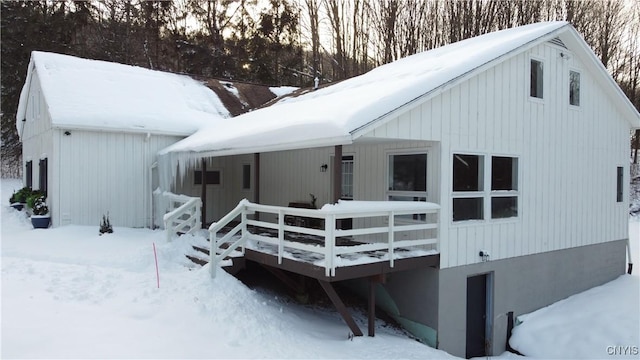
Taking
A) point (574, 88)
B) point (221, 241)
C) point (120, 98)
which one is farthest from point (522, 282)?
point (120, 98)

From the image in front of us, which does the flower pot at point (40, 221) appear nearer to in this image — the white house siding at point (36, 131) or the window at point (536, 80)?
the white house siding at point (36, 131)

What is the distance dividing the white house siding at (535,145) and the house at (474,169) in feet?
0.10

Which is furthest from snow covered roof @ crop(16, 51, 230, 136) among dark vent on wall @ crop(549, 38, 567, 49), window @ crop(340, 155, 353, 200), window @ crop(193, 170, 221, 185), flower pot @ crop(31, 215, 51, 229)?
dark vent on wall @ crop(549, 38, 567, 49)

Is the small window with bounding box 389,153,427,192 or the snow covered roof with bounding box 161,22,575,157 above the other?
the snow covered roof with bounding box 161,22,575,157

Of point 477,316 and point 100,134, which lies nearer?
point 477,316

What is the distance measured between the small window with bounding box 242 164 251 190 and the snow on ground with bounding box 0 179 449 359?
4.13 meters

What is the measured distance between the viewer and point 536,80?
30.2 feet

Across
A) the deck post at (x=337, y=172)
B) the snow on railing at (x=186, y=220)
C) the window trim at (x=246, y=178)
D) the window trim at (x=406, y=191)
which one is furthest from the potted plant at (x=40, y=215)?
the window trim at (x=406, y=191)

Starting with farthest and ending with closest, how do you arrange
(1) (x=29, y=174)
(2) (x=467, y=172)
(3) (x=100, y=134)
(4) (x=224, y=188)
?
(1) (x=29, y=174) → (4) (x=224, y=188) → (3) (x=100, y=134) → (2) (x=467, y=172)

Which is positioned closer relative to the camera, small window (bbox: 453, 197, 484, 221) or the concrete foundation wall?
the concrete foundation wall

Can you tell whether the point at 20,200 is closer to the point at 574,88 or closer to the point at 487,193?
the point at 487,193

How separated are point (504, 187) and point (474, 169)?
0.98 m

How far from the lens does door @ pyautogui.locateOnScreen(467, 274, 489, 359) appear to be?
327 inches

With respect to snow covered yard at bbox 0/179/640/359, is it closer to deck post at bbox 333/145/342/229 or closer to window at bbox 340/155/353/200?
deck post at bbox 333/145/342/229
